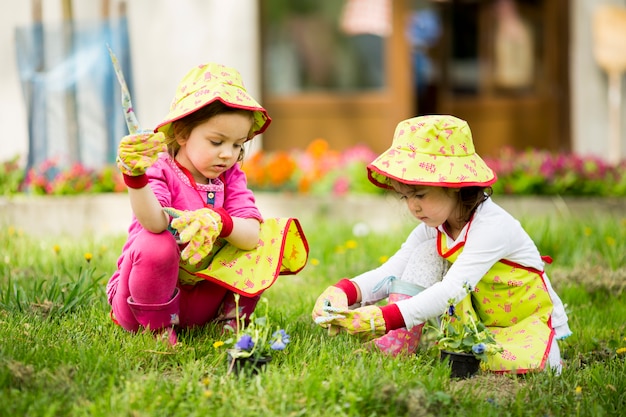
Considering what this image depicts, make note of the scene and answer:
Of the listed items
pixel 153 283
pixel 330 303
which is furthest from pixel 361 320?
pixel 153 283

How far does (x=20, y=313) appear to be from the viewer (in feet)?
10.6

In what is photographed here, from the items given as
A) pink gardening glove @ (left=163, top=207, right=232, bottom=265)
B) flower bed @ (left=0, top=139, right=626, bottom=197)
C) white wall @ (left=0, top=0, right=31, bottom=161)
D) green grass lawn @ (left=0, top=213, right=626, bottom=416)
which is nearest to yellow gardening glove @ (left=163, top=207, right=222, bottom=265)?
pink gardening glove @ (left=163, top=207, right=232, bottom=265)

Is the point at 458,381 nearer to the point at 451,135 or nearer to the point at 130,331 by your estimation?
the point at 451,135

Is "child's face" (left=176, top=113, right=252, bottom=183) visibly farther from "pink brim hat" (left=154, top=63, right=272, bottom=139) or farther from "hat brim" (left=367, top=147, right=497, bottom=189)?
"hat brim" (left=367, top=147, right=497, bottom=189)

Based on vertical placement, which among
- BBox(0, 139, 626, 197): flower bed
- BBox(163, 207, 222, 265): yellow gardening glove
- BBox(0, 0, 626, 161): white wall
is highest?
BBox(0, 0, 626, 161): white wall

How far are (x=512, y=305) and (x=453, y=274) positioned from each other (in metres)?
0.32

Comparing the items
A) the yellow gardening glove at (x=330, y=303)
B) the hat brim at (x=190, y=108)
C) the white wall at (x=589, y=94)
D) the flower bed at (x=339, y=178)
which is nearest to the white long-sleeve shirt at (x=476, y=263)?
the yellow gardening glove at (x=330, y=303)

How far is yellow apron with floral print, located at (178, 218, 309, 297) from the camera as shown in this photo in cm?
309

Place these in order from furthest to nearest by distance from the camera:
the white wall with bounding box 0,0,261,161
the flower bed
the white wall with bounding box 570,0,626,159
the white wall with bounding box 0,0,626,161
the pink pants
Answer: the white wall with bounding box 570,0,626,159 < the white wall with bounding box 0,0,261,161 < the white wall with bounding box 0,0,626,161 < the flower bed < the pink pants

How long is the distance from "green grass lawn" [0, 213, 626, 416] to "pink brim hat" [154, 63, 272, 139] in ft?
2.64

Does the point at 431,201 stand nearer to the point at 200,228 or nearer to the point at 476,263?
the point at 476,263

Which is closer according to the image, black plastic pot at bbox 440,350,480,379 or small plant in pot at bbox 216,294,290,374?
small plant in pot at bbox 216,294,290,374

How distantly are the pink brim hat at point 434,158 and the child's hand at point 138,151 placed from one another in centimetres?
81

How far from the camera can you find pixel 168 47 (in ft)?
25.8
